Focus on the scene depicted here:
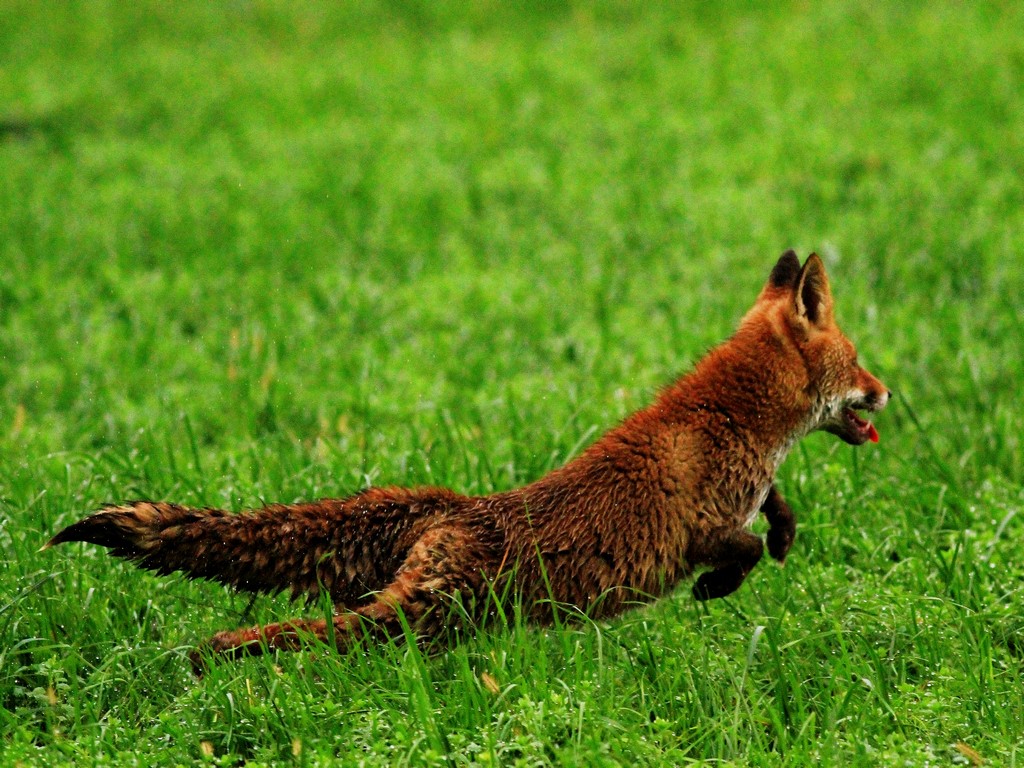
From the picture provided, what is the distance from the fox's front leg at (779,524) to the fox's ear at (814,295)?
2.14 feet

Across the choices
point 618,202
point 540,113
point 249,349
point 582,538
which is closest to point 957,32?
point 540,113

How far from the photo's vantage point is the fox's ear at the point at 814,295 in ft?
16.5

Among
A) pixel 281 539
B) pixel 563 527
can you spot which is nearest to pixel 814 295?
pixel 563 527

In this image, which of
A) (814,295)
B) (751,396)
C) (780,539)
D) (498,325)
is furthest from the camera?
(498,325)

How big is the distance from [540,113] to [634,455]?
11.2 metres

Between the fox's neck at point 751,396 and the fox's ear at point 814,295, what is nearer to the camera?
the fox's neck at point 751,396

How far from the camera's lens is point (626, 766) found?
393 cm

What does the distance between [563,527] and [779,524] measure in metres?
1.02

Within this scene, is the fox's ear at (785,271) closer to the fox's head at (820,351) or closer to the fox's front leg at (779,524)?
the fox's head at (820,351)

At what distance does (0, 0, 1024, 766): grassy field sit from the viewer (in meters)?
4.31

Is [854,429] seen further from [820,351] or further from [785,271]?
[785,271]

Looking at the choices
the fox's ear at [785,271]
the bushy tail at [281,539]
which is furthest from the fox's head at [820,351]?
the bushy tail at [281,539]

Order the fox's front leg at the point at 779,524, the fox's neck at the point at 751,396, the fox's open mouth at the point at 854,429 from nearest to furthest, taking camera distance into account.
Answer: the fox's neck at the point at 751,396 → the fox's front leg at the point at 779,524 → the fox's open mouth at the point at 854,429

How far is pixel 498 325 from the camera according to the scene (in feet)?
31.1
